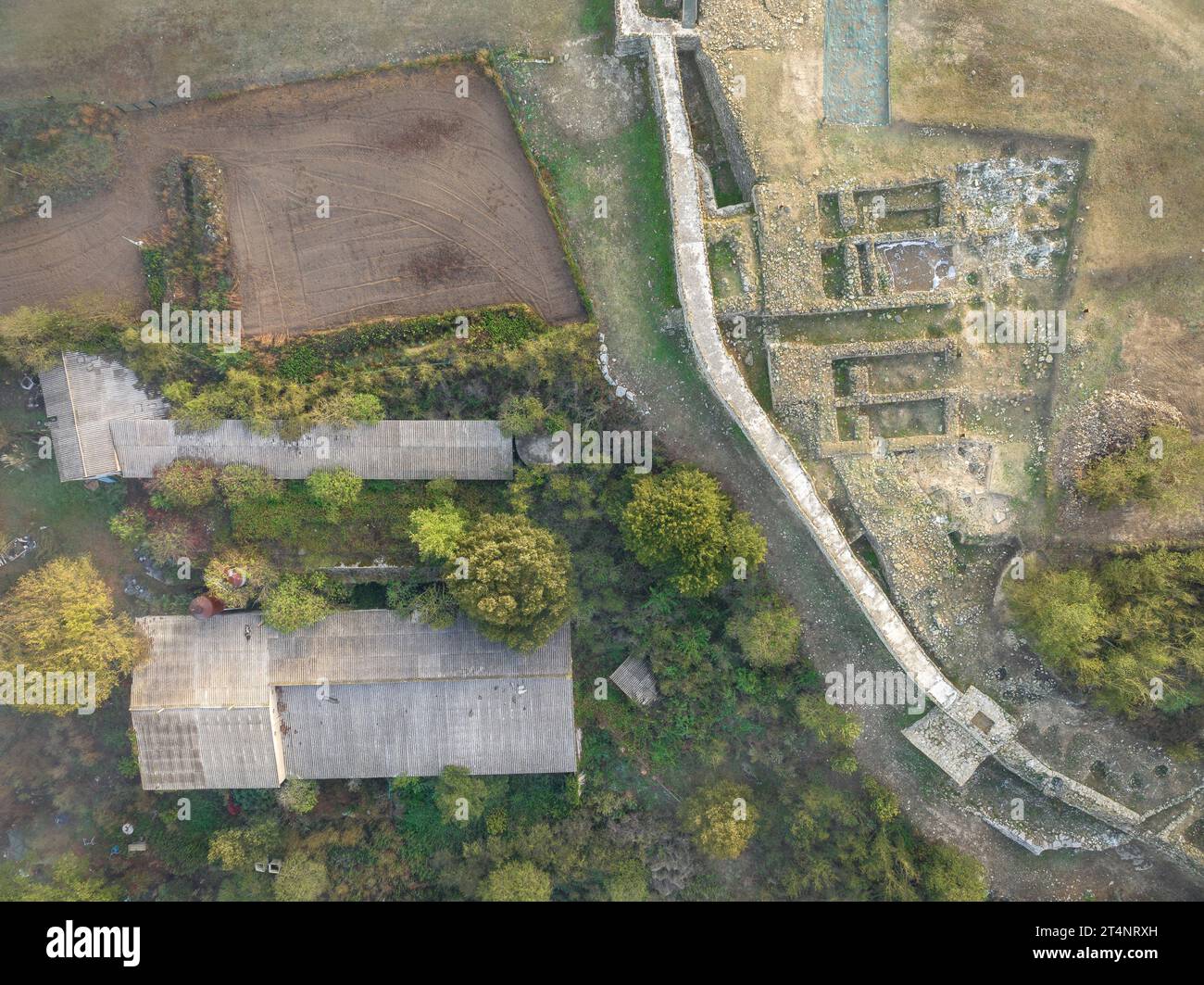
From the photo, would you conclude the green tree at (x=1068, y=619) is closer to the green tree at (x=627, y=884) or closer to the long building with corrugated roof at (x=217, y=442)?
the green tree at (x=627, y=884)

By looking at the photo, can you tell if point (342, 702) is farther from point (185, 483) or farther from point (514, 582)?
point (185, 483)

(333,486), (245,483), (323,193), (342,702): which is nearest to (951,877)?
(342,702)

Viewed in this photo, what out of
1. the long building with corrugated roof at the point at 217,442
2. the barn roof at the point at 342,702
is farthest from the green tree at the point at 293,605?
the long building with corrugated roof at the point at 217,442

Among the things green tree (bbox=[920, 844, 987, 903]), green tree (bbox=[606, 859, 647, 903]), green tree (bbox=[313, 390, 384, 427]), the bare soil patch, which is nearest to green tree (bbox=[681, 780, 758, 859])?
green tree (bbox=[606, 859, 647, 903])

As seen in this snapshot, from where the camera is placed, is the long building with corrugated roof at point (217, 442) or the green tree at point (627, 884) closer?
the long building with corrugated roof at point (217, 442)

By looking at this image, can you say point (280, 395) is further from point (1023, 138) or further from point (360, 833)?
point (1023, 138)

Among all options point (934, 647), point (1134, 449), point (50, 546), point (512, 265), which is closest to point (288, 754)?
point (50, 546)

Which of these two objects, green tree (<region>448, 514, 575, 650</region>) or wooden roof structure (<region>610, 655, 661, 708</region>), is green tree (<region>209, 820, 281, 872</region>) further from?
wooden roof structure (<region>610, 655, 661, 708</region>)
